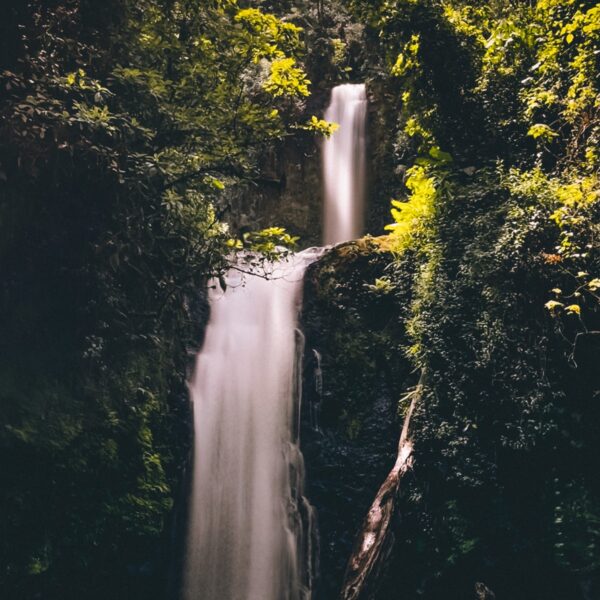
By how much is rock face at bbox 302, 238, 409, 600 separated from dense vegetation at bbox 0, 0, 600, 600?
0.36ft

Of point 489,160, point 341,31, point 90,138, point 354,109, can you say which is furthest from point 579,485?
point 341,31

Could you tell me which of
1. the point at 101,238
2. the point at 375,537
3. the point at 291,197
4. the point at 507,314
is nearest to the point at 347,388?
the point at 375,537

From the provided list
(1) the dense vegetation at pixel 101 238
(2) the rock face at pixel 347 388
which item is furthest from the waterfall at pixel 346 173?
(1) the dense vegetation at pixel 101 238

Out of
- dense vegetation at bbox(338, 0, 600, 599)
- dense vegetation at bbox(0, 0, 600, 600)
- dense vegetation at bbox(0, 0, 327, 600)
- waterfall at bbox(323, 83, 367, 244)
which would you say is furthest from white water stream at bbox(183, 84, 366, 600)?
waterfall at bbox(323, 83, 367, 244)

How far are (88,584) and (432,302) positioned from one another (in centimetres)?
571

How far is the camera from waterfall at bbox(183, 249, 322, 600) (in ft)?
28.7

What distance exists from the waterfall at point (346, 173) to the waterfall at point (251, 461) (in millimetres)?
5550

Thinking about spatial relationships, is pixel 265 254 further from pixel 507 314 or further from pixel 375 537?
pixel 375 537

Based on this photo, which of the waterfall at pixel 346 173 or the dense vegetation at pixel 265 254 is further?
the waterfall at pixel 346 173

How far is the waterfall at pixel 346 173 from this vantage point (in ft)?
54.2

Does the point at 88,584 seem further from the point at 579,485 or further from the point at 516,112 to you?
the point at 516,112

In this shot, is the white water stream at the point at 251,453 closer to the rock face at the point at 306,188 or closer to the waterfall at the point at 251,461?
the waterfall at the point at 251,461

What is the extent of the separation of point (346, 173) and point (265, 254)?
966 centimetres

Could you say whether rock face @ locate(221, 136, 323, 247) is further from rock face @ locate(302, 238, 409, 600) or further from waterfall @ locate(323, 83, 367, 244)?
rock face @ locate(302, 238, 409, 600)
